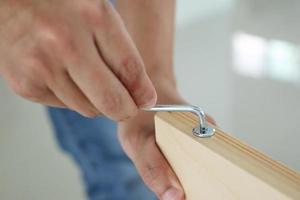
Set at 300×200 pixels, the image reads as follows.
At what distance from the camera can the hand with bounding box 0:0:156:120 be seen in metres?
0.34

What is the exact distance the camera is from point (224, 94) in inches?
48.8

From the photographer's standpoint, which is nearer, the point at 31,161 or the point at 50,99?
the point at 50,99

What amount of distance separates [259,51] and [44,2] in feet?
3.49

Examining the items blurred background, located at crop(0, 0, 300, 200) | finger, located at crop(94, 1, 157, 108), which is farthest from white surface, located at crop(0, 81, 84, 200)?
finger, located at crop(94, 1, 157, 108)

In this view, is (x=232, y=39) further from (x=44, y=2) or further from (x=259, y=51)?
(x=44, y=2)

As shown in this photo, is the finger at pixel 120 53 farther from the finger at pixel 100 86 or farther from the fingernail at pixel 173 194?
the fingernail at pixel 173 194

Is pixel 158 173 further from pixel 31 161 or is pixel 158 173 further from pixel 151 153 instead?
pixel 31 161

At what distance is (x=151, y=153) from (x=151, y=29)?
21cm

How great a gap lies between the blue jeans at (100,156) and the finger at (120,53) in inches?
15.3

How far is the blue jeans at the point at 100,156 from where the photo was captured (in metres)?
0.76

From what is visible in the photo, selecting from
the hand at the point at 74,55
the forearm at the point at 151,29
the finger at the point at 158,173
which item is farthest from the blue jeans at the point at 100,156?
the hand at the point at 74,55

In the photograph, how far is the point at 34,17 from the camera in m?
0.35

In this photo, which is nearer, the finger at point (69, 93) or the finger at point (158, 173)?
the finger at point (69, 93)

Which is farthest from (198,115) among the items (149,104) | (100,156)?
(100,156)
